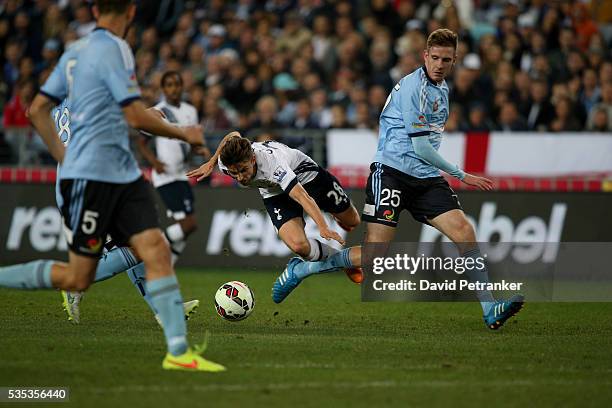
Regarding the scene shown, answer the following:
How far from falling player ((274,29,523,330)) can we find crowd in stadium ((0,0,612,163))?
780cm

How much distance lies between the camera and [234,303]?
10844mm

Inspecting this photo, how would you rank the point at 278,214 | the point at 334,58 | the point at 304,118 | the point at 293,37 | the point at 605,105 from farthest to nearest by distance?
1. the point at 293,37
2. the point at 334,58
3. the point at 304,118
4. the point at 605,105
5. the point at 278,214

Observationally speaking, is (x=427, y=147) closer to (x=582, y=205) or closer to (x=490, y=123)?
(x=582, y=205)

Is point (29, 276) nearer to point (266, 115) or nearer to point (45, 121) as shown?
point (45, 121)

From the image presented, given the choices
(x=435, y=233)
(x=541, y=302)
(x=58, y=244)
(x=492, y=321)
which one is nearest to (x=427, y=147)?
(x=492, y=321)

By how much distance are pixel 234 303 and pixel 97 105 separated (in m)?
3.42

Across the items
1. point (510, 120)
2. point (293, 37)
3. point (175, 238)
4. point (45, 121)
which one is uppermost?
point (45, 121)

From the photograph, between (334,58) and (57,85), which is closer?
(57,85)

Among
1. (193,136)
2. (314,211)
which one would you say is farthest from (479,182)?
(193,136)

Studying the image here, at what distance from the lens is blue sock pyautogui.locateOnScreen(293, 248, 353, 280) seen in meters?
11.3

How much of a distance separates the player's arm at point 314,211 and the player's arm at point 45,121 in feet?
7.76

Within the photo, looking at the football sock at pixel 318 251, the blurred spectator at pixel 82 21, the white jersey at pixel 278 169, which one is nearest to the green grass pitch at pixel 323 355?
the football sock at pixel 318 251

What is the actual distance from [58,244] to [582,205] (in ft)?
26.1

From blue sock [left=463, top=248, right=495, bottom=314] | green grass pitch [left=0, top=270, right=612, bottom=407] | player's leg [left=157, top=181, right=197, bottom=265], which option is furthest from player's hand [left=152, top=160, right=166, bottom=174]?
blue sock [left=463, top=248, right=495, bottom=314]
